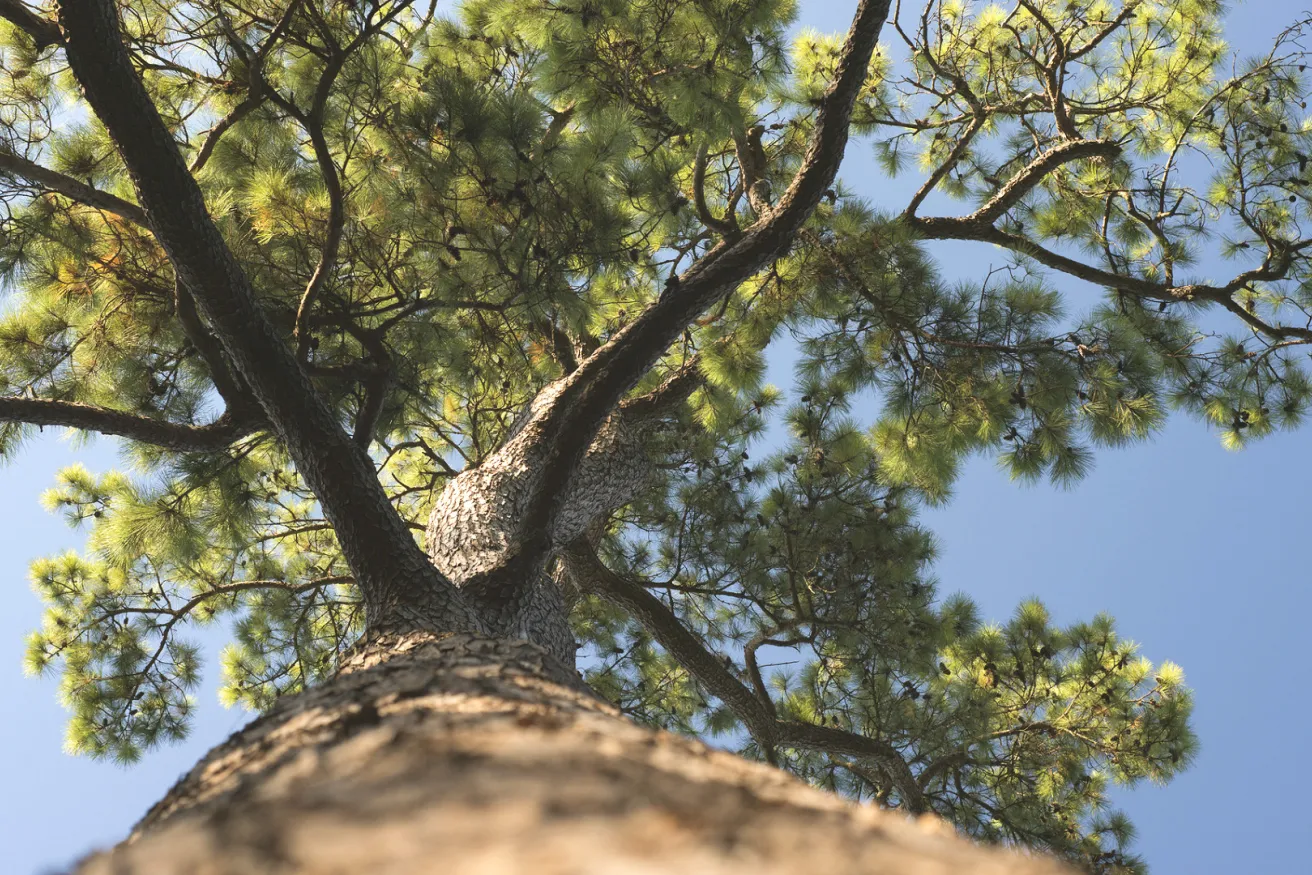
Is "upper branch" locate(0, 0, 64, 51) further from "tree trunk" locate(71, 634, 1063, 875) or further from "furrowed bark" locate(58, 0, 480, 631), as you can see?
"tree trunk" locate(71, 634, 1063, 875)

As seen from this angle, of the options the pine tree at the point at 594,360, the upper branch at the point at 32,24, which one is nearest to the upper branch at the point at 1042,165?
the pine tree at the point at 594,360

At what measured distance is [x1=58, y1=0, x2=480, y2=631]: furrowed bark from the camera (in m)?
1.99

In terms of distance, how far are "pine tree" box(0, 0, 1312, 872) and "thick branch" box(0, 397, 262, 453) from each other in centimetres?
1

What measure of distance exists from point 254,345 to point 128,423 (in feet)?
2.36

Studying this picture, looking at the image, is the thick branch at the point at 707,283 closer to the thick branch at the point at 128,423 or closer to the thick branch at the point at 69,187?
the thick branch at the point at 128,423

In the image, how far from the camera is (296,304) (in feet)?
10.5

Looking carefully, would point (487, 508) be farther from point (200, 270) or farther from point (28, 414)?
point (28, 414)

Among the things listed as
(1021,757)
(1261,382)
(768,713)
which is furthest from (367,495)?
(1261,382)

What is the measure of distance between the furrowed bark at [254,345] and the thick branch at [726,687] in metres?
1.69

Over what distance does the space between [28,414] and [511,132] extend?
1.71 metres

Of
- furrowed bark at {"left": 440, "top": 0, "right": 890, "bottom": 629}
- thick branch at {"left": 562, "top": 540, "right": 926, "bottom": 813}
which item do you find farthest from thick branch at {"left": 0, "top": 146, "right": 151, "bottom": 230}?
thick branch at {"left": 562, "top": 540, "right": 926, "bottom": 813}

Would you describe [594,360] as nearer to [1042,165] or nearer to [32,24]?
[32,24]

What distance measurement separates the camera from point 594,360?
9.96 ft

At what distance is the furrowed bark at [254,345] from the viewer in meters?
1.99
